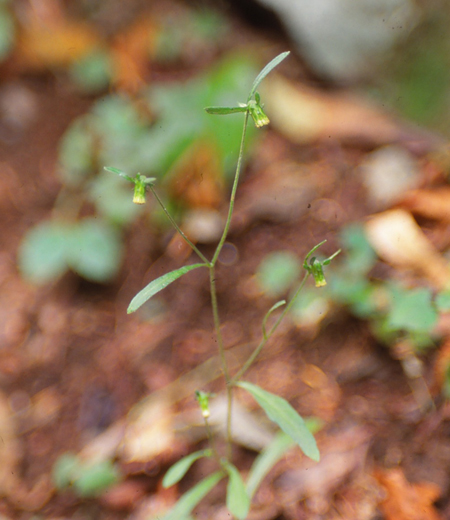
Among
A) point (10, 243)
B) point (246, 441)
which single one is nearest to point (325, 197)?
point (246, 441)

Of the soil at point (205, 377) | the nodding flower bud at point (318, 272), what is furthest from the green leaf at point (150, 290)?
the soil at point (205, 377)

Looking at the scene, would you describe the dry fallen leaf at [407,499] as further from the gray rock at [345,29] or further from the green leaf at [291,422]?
the gray rock at [345,29]

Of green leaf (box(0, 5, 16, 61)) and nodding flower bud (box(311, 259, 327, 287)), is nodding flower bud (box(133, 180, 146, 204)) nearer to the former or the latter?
nodding flower bud (box(311, 259, 327, 287))

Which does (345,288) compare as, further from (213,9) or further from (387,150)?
(213,9)

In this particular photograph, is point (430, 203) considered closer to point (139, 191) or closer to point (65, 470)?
point (139, 191)

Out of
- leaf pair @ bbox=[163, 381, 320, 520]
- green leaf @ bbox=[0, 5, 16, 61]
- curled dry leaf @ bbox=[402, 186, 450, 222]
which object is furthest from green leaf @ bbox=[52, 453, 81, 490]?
green leaf @ bbox=[0, 5, 16, 61]

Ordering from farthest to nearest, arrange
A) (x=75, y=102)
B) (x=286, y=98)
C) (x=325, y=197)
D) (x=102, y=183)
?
(x=75, y=102), (x=286, y=98), (x=102, y=183), (x=325, y=197)
